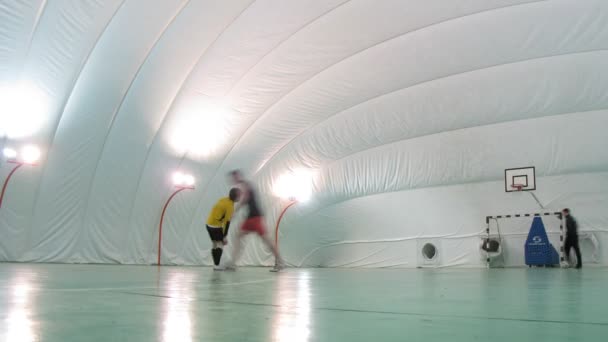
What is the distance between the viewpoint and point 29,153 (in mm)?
14648

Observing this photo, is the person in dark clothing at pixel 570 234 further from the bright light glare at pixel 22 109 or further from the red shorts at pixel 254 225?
the bright light glare at pixel 22 109

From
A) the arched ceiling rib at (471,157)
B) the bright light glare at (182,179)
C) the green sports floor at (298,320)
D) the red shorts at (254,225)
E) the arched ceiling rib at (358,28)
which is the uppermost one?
the arched ceiling rib at (358,28)

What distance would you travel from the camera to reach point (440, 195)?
19984 millimetres

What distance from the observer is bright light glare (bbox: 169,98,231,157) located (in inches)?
662

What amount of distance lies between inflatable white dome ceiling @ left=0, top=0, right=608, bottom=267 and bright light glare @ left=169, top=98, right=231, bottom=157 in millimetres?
66

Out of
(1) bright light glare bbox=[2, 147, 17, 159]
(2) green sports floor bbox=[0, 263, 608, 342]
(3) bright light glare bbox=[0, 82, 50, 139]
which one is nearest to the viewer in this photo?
(2) green sports floor bbox=[0, 263, 608, 342]

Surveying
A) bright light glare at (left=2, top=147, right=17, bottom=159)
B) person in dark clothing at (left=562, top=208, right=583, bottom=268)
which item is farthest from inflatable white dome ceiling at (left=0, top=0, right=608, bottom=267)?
person in dark clothing at (left=562, top=208, right=583, bottom=268)

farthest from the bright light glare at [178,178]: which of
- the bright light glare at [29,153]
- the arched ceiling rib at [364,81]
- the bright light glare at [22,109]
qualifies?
the bright light glare at [22,109]

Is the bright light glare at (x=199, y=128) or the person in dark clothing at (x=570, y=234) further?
the bright light glare at (x=199, y=128)

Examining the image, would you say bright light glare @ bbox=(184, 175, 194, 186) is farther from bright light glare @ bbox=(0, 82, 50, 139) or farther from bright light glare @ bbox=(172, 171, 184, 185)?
bright light glare @ bbox=(0, 82, 50, 139)

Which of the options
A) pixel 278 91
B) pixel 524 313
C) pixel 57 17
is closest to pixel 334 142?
pixel 278 91

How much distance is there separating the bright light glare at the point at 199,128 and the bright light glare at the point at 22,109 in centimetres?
409

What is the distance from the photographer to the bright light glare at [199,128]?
55.2ft

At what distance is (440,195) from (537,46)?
7.07 m
